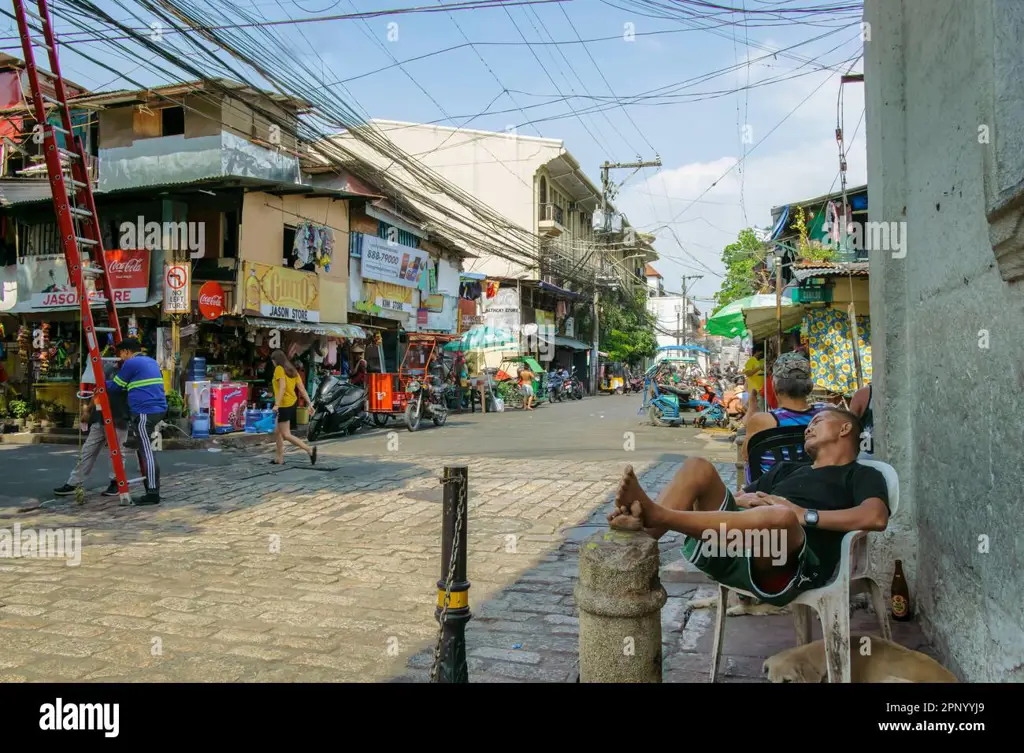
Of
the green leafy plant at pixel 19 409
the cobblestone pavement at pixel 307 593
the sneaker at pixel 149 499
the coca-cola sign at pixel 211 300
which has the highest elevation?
the coca-cola sign at pixel 211 300

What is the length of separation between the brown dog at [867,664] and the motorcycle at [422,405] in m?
14.7

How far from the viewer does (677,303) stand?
3354 inches

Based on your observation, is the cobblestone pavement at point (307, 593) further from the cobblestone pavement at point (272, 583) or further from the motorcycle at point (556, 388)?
the motorcycle at point (556, 388)

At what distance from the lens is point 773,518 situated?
9.55 feet

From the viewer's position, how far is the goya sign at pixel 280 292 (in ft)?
50.1

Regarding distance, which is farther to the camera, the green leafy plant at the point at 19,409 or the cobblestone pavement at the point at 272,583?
the green leafy plant at the point at 19,409

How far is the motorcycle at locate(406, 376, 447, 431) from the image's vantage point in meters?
17.7

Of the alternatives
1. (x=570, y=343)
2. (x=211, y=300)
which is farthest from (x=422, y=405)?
(x=570, y=343)

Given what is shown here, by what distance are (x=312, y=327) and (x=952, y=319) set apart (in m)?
15.2

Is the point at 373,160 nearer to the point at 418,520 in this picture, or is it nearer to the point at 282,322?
the point at 282,322

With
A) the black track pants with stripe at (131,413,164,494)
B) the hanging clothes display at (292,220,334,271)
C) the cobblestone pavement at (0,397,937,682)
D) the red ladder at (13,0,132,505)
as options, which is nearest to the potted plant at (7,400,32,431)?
the hanging clothes display at (292,220,334,271)

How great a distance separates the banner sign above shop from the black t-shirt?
58.9 ft

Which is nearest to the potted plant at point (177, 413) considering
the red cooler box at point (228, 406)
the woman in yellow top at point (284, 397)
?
the red cooler box at point (228, 406)

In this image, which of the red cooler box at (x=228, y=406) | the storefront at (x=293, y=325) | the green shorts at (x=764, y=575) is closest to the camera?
the green shorts at (x=764, y=575)
